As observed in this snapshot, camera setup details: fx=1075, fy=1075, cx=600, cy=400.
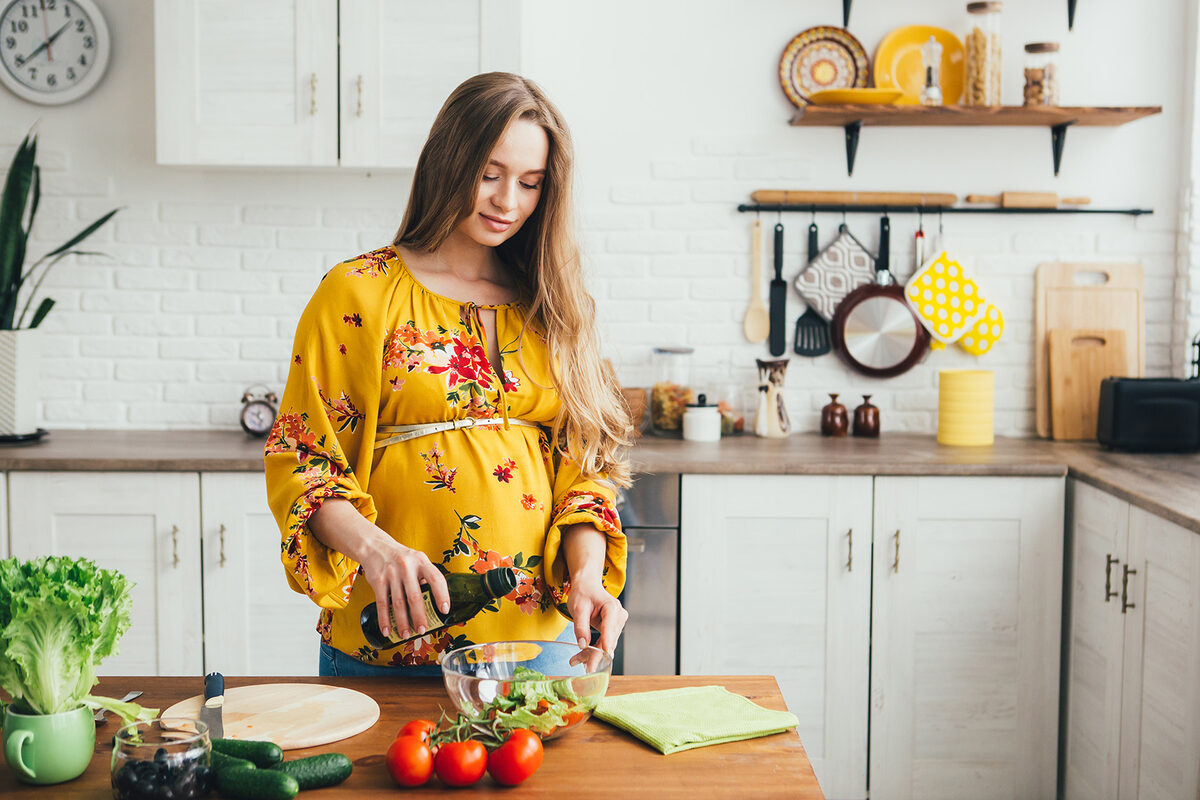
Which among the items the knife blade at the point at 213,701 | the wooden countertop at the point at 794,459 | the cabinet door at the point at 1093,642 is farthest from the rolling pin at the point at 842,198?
the knife blade at the point at 213,701

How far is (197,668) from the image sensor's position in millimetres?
3059

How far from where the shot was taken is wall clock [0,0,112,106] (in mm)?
3441

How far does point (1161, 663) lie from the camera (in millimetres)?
2430

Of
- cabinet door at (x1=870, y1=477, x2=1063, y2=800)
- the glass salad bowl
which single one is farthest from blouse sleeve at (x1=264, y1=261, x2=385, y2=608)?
cabinet door at (x1=870, y1=477, x2=1063, y2=800)

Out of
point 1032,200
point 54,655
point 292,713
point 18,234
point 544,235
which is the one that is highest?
point 1032,200

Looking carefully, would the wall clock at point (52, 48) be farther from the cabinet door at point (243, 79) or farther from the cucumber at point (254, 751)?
the cucumber at point (254, 751)

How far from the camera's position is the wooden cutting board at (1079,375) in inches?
139

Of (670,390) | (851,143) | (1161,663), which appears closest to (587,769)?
(1161,663)

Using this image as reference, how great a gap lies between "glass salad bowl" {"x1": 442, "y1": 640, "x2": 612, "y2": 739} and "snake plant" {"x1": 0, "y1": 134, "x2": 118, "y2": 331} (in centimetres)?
250

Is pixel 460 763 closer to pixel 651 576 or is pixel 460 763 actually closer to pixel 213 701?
pixel 213 701

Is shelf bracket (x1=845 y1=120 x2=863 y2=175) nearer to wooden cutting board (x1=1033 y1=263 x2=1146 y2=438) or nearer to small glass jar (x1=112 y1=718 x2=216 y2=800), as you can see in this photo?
wooden cutting board (x1=1033 y1=263 x2=1146 y2=438)

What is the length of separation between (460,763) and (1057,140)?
3.14 m

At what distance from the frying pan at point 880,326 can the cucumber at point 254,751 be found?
2.72 metres

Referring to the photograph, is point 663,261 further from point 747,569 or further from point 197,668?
point 197,668
